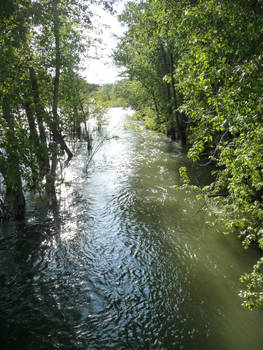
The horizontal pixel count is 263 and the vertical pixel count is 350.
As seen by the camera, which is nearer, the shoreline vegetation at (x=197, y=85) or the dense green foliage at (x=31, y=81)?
the shoreline vegetation at (x=197, y=85)

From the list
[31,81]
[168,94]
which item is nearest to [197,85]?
[31,81]

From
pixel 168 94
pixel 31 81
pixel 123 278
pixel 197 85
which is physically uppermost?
pixel 168 94

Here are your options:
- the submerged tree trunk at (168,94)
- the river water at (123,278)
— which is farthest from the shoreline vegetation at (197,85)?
the submerged tree trunk at (168,94)

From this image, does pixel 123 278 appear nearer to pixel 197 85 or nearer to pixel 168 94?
pixel 197 85

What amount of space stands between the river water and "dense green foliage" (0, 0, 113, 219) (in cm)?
229

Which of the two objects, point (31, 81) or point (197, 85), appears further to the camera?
point (31, 81)

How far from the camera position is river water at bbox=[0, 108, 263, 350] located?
5.42m

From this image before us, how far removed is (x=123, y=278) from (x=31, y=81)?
8.13 m

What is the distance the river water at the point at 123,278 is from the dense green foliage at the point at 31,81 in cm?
229

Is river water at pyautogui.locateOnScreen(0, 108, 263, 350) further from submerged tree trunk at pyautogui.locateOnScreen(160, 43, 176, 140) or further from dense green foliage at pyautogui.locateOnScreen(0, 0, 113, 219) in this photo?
submerged tree trunk at pyautogui.locateOnScreen(160, 43, 176, 140)

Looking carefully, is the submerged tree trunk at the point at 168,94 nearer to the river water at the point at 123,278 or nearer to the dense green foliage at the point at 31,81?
the dense green foliage at the point at 31,81

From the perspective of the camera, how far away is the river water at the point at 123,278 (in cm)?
542

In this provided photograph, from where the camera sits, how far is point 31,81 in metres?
8.86

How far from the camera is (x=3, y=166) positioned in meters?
6.34
